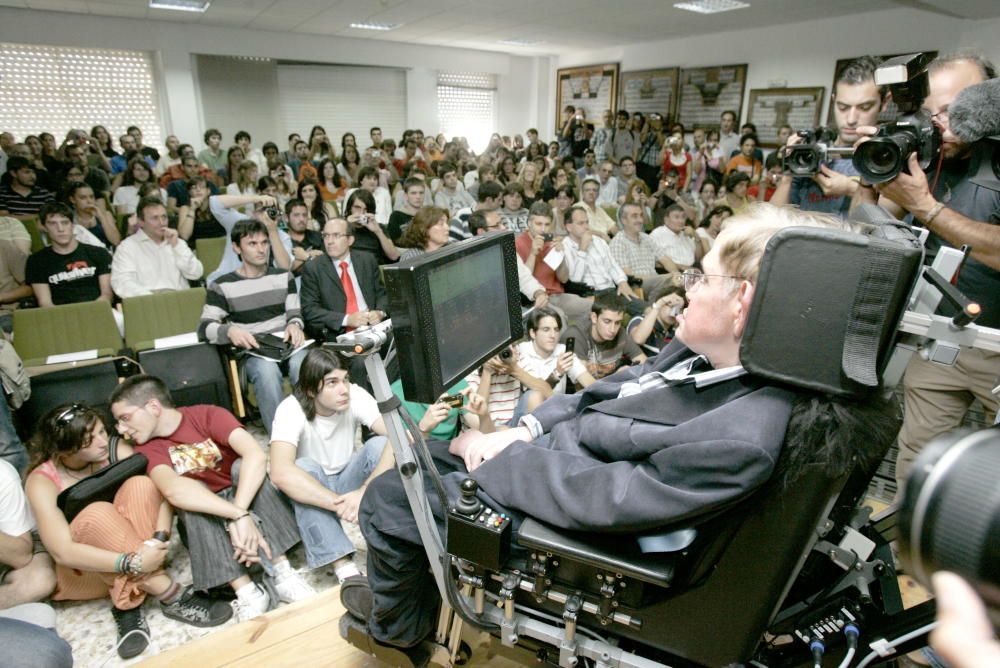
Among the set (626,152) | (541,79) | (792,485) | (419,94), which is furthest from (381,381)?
(541,79)

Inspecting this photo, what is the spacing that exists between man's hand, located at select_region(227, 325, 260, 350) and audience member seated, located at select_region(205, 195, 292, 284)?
508mm

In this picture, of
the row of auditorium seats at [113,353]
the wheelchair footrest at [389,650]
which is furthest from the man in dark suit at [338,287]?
the wheelchair footrest at [389,650]

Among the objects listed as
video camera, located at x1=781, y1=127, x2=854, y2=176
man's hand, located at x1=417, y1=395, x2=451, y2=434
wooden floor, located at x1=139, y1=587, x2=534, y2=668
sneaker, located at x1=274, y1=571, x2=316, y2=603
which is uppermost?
video camera, located at x1=781, y1=127, x2=854, y2=176

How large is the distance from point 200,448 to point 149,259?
7.28 ft

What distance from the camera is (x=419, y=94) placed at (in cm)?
1182

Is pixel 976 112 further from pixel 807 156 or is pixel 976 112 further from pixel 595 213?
pixel 595 213

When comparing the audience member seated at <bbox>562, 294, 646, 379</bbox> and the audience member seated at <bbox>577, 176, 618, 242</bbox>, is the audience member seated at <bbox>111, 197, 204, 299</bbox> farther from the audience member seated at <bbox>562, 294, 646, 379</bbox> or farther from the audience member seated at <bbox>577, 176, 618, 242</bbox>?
the audience member seated at <bbox>577, 176, 618, 242</bbox>

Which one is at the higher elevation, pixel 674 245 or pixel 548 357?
pixel 674 245

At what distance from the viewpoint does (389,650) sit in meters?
1.38

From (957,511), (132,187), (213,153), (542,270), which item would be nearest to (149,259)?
(542,270)

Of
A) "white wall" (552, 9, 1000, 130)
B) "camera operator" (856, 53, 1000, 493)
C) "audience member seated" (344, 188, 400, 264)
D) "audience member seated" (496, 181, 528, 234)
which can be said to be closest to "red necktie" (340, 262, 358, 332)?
"audience member seated" (344, 188, 400, 264)

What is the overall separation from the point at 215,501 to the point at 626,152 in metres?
8.49

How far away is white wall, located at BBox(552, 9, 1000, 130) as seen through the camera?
21.6 ft

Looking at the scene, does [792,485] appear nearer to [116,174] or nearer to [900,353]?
[900,353]
